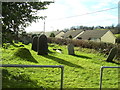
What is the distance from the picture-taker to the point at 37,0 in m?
5.04

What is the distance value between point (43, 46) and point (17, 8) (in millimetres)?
7846

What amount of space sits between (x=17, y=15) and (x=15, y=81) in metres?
2.18

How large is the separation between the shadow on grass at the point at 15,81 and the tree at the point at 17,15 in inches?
50.9

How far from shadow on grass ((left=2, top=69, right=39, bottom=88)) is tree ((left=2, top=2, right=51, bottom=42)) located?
50.9 inches

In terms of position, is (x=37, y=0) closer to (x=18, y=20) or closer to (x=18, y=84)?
(x=18, y=20)

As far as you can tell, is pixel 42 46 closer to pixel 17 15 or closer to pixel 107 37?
pixel 17 15

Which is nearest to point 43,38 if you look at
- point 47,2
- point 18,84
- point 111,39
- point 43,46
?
point 43,46

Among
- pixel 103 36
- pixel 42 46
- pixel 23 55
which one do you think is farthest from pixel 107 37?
pixel 23 55

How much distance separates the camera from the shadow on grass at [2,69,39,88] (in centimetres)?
404

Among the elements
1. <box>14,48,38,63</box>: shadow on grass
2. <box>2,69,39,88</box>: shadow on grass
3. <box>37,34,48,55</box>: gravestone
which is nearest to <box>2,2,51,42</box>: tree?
<box>2,69,39,88</box>: shadow on grass

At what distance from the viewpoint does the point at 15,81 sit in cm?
436

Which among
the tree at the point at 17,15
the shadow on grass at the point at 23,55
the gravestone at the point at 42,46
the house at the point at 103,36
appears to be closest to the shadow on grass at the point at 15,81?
the tree at the point at 17,15

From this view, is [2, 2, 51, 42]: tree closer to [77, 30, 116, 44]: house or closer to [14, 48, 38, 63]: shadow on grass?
[14, 48, 38, 63]: shadow on grass

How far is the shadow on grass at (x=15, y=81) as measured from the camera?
13.3 ft
